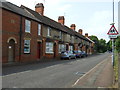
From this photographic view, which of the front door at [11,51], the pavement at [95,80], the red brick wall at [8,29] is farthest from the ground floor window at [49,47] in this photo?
the pavement at [95,80]

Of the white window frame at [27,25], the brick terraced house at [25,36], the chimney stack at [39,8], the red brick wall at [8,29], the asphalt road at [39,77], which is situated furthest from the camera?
the chimney stack at [39,8]

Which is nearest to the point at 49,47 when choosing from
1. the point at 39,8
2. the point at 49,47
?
the point at 49,47

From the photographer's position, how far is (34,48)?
25094 mm

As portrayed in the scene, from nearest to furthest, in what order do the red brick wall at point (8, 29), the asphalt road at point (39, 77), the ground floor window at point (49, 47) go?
the asphalt road at point (39, 77)
the red brick wall at point (8, 29)
the ground floor window at point (49, 47)

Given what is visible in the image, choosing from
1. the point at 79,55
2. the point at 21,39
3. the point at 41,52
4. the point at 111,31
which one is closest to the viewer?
the point at 111,31

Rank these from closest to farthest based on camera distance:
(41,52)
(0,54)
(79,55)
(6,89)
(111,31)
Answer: (6,89), (111,31), (0,54), (41,52), (79,55)

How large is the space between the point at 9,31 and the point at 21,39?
2.37m

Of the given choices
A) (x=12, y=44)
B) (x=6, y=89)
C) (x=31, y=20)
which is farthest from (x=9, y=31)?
(x=6, y=89)

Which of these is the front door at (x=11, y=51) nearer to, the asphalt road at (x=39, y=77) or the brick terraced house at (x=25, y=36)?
the brick terraced house at (x=25, y=36)

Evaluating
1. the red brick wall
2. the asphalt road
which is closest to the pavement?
the asphalt road

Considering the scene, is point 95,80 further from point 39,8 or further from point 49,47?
point 39,8

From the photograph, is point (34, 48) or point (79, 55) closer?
point (34, 48)

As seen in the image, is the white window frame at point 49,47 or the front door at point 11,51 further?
the white window frame at point 49,47

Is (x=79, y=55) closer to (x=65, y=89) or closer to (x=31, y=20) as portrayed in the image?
(x=31, y=20)
